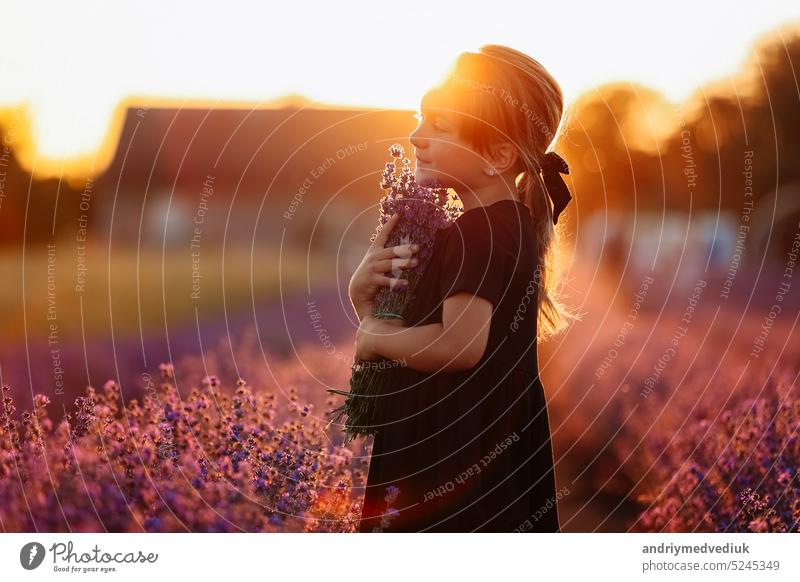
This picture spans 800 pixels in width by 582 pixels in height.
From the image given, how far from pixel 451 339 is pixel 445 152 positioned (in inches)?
28.6

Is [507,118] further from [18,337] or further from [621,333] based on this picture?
[621,333]

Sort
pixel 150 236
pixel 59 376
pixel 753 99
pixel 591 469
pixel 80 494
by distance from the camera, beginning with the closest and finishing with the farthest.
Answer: pixel 80 494 < pixel 59 376 < pixel 591 469 < pixel 753 99 < pixel 150 236

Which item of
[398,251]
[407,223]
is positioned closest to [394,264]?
[398,251]

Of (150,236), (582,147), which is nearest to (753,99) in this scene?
(582,147)

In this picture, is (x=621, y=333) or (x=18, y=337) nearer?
(x=18, y=337)

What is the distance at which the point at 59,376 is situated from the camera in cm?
655

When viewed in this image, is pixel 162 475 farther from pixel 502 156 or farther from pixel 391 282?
pixel 502 156

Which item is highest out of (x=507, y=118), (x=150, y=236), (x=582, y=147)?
(x=507, y=118)

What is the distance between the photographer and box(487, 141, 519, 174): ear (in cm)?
345

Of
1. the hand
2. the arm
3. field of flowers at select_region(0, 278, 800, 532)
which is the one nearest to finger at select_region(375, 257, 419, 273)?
the hand

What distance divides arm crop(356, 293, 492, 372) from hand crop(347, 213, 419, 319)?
0.24m

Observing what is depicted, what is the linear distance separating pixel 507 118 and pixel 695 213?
1384 cm

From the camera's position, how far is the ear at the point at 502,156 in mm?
3447

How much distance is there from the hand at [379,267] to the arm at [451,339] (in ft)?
0.78
